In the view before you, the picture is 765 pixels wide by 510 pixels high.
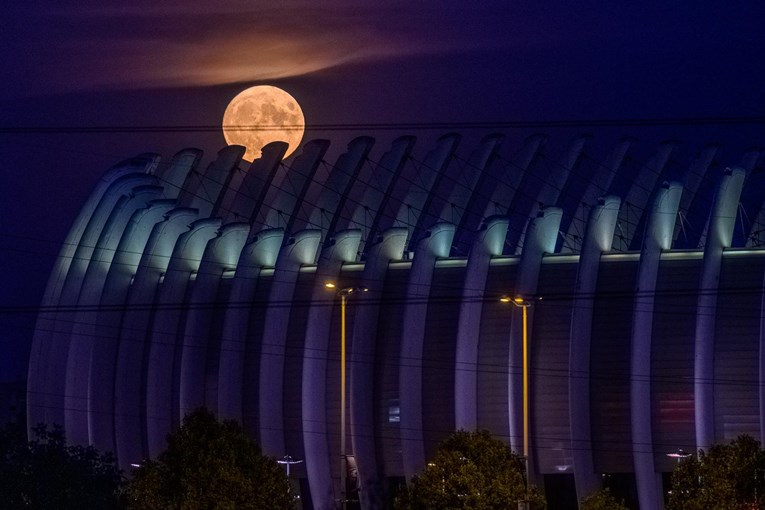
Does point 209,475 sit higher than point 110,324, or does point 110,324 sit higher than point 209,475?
point 110,324

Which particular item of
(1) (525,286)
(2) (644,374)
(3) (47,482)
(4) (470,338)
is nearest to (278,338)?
(4) (470,338)

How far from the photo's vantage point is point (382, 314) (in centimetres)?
7956

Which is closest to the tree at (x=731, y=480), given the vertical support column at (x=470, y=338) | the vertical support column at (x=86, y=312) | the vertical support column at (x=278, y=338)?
the vertical support column at (x=470, y=338)

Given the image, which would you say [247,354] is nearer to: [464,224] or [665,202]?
[464,224]

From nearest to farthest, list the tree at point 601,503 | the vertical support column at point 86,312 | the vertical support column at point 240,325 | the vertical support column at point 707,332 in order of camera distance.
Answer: the tree at point 601,503
the vertical support column at point 707,332
the vertical support column at point 240,325
the vertical support column at point 86,312

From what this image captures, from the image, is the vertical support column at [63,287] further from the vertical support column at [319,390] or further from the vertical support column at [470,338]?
the vertical support column at [470,338]

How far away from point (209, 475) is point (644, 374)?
27660 mm

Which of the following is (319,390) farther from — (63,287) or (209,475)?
(209,475)

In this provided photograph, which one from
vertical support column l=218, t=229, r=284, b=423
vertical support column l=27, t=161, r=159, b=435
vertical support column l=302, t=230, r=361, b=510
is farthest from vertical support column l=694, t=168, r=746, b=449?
vertical support column l=27, t=161, r=159, b=435

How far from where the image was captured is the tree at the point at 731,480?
174 ft

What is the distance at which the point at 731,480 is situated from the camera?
5334 cm

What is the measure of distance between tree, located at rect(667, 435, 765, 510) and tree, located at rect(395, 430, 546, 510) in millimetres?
6291

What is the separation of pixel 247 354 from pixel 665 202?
25.3 m

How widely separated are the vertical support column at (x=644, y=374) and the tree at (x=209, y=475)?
2332cm
